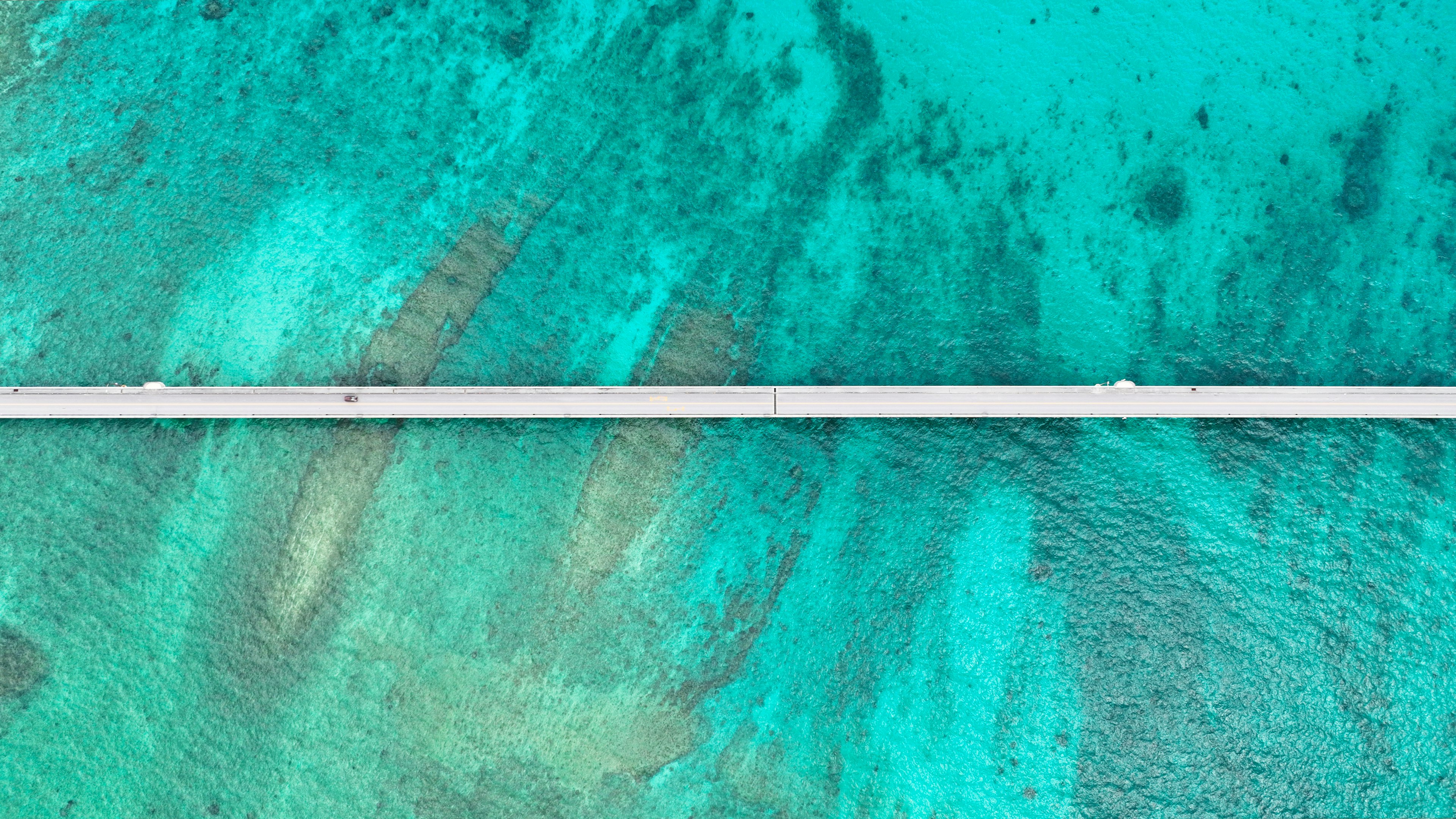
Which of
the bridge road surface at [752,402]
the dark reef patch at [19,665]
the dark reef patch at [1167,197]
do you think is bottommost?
the dark reef patch at [19,665]

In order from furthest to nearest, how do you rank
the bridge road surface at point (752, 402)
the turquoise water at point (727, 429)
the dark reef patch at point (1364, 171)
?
A: 1. the dark reef patch at point (1364, 171)
2. the bridge road surface at point (752, 402)
3. the turquoise water at point (727, 429)

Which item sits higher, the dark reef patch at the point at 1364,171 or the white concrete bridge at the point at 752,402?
the dark reef patch at the point at 1364,171

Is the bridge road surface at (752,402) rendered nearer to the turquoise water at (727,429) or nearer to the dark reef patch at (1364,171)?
the turquoise water at (727,429)

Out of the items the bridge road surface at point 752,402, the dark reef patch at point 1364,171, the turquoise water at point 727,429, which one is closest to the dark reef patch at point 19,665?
the turquoise water at point 727,429

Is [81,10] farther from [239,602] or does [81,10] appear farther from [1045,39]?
[1045,39]

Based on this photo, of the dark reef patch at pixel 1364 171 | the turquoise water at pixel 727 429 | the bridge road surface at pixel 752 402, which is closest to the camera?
the turquoise water at pixel 727 429

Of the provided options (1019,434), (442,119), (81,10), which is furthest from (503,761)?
(81,10)

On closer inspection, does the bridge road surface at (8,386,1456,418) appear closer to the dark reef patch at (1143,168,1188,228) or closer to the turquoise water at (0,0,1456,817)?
the turquoise water at (0,0,1456,817)

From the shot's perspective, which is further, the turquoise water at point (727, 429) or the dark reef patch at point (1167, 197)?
the dark reef patch at point (1167, 197)
